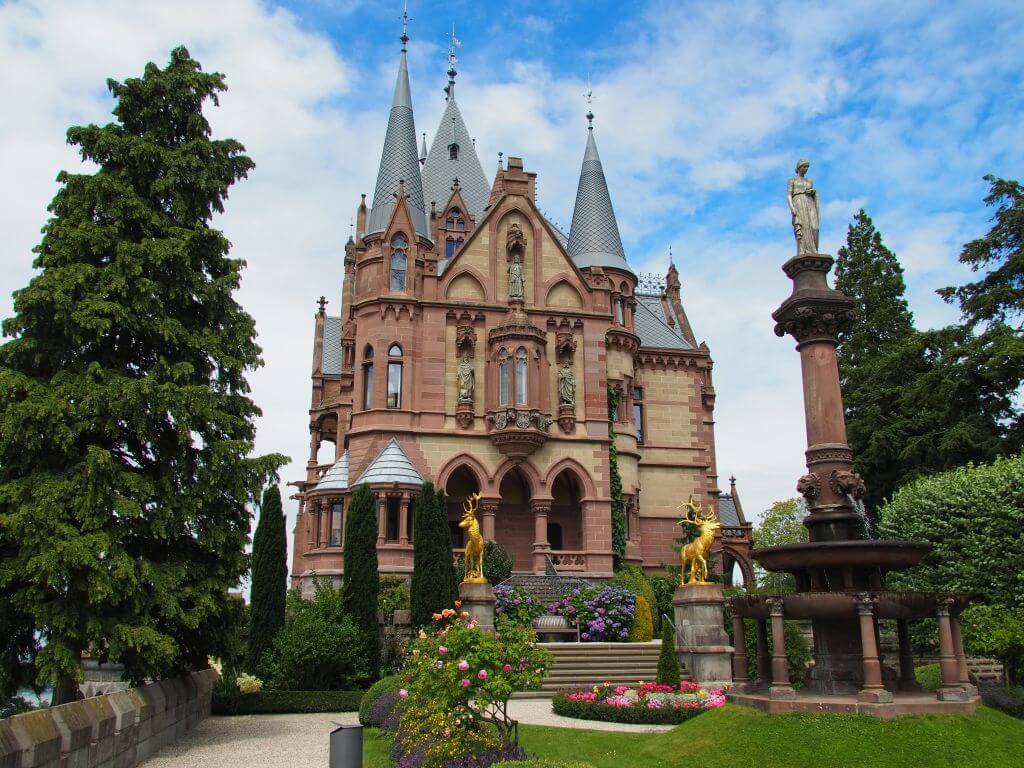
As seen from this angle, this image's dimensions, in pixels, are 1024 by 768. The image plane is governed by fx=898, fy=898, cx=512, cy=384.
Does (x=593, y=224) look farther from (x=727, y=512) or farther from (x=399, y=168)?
(x=727, y=512)

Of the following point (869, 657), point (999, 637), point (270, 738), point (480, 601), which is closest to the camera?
point (869, 657)

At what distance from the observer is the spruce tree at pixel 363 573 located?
84.7 ft

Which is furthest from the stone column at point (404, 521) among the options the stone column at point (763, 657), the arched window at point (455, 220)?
the stone column at point (763, 657)

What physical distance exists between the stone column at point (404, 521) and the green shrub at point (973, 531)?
54.9ft

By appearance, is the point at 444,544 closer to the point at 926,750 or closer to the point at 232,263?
the point at 232,263

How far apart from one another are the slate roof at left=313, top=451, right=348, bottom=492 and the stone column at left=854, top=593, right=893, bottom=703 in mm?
25087

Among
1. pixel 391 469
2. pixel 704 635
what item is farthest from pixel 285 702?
pixel 391 469

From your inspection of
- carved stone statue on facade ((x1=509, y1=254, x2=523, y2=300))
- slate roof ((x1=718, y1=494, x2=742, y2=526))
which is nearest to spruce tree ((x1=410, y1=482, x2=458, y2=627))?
carved stone statue on facade ((x1=509, y1=254, x2=523, y2=300))

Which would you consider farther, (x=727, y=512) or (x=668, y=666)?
(x=727, y=512)

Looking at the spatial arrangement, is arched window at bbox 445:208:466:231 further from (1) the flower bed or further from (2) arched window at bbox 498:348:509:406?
(1) the flower bed

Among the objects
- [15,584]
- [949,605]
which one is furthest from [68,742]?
[949,605]

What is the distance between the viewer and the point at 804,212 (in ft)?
55.9

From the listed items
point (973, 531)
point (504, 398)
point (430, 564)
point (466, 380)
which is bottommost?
point (430, 564)

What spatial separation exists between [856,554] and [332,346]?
3850 centimetres
